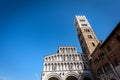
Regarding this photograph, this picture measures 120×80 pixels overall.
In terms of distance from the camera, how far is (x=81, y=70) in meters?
25.3

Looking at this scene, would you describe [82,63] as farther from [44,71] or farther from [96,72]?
[44,71]

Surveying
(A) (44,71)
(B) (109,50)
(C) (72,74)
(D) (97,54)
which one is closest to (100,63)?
(D) (97,54)

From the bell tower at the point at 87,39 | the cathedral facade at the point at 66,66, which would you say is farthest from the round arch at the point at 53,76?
the bell tower at the point at 87,39

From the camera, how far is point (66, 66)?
2580 cm

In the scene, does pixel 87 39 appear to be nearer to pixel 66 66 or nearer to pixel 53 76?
pixel 66 66

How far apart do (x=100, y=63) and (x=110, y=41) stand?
5.93 m

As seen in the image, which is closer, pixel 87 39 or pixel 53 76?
pixel 53 76

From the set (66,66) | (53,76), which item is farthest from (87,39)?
(53,76)

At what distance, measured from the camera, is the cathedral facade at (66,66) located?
2411 centimetres

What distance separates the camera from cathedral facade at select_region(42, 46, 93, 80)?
24.1 m

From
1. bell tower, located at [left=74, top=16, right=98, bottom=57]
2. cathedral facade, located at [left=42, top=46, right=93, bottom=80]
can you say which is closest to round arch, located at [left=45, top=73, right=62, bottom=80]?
cathedral facade, located at [left=42, top=46, right=93, bottom=80]

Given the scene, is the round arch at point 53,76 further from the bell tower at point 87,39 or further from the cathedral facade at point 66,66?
the bell tower at point 87,39

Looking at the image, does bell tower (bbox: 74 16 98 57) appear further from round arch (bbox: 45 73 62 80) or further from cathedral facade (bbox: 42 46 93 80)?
round arch (bbox: 45 73 62 80)

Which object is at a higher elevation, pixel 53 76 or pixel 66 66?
pixel 66 66
